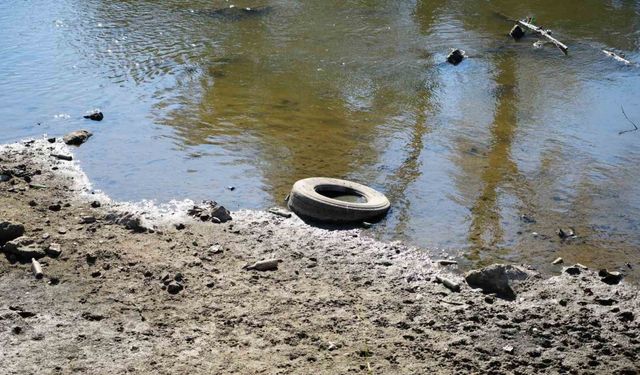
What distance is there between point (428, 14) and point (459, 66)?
4.19m

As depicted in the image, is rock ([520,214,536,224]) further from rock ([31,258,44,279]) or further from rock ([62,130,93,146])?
rock ([62,130,93,146])

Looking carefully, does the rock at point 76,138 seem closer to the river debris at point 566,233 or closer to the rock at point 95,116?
the rock at point 95,116

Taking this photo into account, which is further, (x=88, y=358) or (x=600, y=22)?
(x=600, y=22)

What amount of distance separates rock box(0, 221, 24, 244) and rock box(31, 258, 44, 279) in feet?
1.57

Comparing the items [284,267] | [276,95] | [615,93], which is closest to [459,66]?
[615,93]

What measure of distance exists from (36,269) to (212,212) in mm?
1943

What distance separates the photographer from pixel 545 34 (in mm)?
15891

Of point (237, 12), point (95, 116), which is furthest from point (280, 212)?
point (237, 12)

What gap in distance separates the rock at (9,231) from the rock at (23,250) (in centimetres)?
12

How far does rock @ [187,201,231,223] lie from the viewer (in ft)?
27.5

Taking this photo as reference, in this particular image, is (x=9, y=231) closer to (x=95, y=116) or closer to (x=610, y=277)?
(x=95, y=116)

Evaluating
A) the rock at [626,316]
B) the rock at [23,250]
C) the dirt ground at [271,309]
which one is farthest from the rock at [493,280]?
the rock at [23,250]

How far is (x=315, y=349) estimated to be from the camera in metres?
6.07

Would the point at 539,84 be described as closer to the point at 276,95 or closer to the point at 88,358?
the point at 276,95
